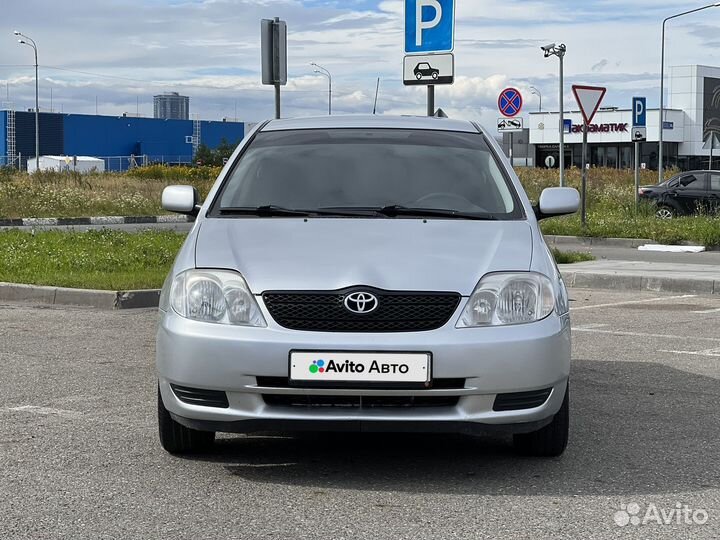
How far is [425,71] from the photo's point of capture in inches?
541

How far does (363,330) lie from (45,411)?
2.46 m

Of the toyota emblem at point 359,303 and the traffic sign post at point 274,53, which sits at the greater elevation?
the traffic sign post at point 274,53

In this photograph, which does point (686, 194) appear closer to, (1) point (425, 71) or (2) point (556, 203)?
(1) point (425, 71)

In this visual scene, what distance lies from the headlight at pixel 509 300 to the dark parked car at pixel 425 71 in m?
8.77

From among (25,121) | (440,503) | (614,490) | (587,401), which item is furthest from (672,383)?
(25,121)

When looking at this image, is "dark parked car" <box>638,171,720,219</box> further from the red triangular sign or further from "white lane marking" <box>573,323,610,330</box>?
"white lane marking" <box>573,323,610,330</box>

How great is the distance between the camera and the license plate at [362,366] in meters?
4.83

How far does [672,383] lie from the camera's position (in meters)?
7.73

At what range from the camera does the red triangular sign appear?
21.4 meters

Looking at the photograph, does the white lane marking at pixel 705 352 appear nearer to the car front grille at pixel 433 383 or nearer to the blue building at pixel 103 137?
the car front grille at pixel 433 383

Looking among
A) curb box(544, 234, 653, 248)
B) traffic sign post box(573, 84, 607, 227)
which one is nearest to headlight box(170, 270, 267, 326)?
traffic sign post box(573, 84, 607, 227)

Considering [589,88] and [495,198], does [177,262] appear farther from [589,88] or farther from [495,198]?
[589,88]

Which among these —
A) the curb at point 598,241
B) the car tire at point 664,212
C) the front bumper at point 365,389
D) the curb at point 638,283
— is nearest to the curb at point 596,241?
the curb at point 598,241

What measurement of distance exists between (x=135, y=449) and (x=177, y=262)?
94 centimetres
